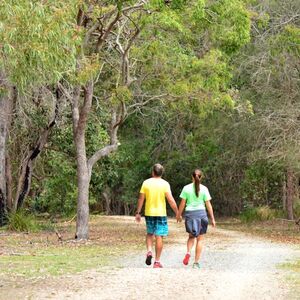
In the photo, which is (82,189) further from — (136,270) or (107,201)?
(107,201)

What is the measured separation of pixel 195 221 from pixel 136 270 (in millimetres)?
1438

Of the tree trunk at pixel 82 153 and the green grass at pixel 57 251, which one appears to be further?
the tree trunk at pixel 82 153

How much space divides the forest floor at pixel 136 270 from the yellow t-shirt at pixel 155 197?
3.16 feet

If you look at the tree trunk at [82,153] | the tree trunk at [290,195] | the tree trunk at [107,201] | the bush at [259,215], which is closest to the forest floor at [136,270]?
the tree trunk at [82,153]

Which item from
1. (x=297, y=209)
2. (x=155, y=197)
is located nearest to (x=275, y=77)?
(x=297, y=209)

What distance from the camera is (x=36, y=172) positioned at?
36.1 m

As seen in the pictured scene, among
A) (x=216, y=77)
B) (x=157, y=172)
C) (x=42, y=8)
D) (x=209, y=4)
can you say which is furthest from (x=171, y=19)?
(x=42, y=8)

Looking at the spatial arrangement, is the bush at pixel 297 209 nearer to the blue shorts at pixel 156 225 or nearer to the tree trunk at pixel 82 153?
the tree trunk at pixel 82 153

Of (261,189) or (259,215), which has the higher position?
(261,189)

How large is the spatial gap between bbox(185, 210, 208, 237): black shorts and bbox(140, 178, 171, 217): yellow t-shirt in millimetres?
556

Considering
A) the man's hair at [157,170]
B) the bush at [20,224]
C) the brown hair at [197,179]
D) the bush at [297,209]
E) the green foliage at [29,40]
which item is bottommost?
the bush at [20,224]

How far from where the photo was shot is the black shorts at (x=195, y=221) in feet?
→ 41.6

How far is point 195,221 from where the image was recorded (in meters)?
12.7

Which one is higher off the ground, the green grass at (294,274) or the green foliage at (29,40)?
the green foliage at (29,40)
